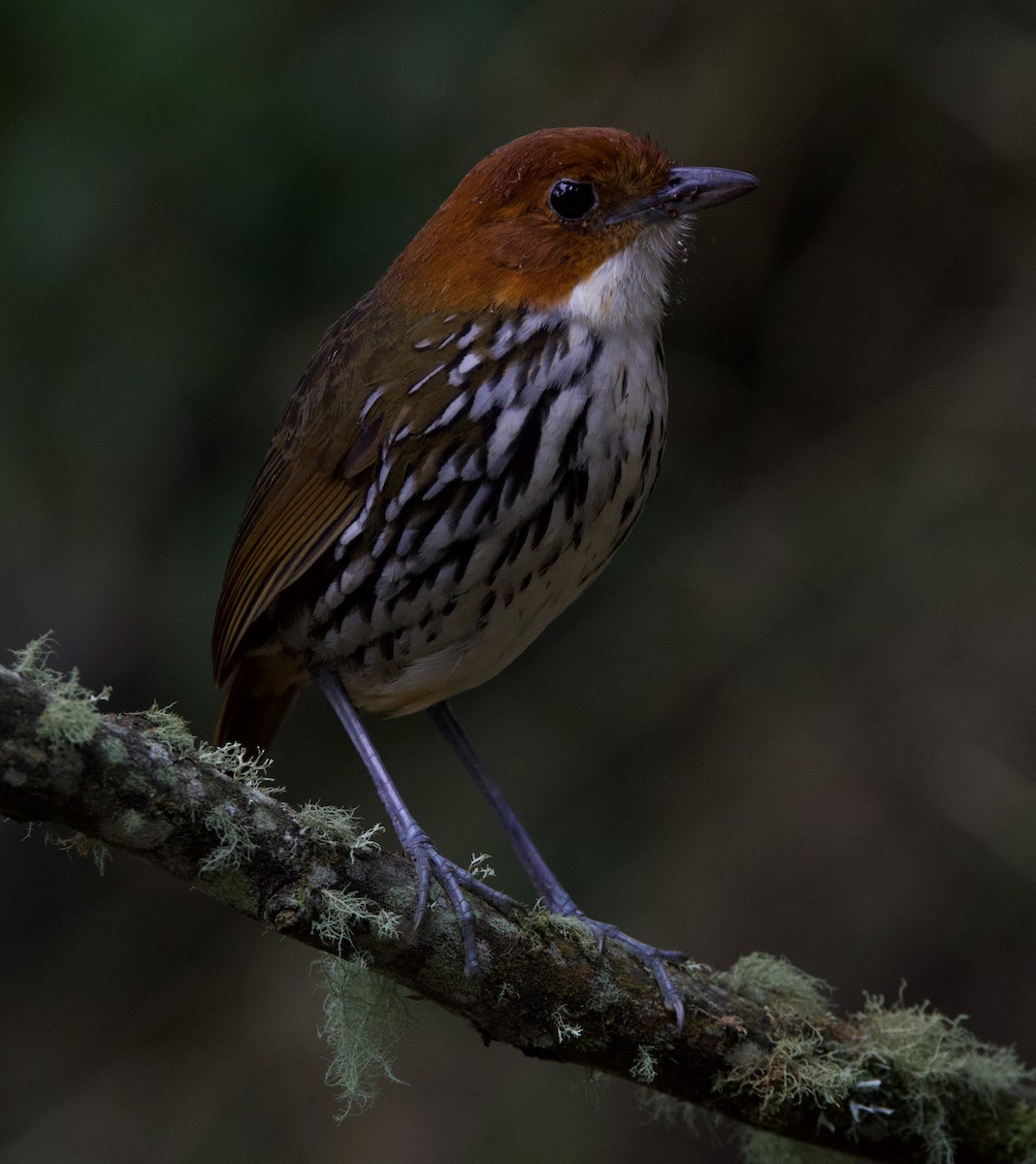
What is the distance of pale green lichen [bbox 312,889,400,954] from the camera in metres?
2.23

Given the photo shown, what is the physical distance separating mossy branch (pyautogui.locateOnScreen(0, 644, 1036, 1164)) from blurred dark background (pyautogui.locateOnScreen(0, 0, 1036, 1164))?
74.1 inches

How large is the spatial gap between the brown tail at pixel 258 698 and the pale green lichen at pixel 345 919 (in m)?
1.19

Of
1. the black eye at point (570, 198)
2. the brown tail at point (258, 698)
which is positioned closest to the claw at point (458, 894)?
the brown tail at point (258, 698)

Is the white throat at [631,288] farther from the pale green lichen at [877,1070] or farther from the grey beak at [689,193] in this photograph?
the pale green lichen at [877,1070]

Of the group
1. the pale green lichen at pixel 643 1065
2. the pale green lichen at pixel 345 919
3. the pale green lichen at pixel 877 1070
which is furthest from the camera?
the pale green lichen at pixel 877 1070

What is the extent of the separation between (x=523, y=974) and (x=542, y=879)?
0.86m

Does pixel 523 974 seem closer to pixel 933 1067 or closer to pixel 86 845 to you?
pixel 86 845

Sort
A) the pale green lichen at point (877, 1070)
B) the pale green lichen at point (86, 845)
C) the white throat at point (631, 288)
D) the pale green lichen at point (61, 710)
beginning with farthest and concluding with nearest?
1. the white throat at point (631, 288)
2. the pale green lichen at point (877, 1070)
3. the pale green lichen at point (86, 845)
4. the pale green lichen at point (61, 710)

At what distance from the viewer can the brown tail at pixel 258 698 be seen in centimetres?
347

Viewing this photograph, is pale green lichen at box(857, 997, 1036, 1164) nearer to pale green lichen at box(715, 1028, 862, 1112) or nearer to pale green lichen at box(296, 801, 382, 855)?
pale green lichen at box(715, 1028, 862, 1112)

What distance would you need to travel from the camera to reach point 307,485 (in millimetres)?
3182

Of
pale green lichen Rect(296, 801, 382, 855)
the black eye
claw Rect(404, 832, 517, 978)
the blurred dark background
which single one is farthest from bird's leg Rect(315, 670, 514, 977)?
the blurred dark background

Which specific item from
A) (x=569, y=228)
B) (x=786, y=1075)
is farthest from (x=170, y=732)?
(x=569, y=228)

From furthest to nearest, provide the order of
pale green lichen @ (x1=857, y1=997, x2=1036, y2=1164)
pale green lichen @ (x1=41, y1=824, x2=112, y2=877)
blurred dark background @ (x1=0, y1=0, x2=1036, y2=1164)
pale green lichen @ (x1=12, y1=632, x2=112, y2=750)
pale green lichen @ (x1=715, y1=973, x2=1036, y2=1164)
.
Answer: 1. blurred dark background @ (x1=0, y1=0, x2=1036, y2=1164)
2. pale green lichen @ (x1=857, y1=997, x2=1036, y2=1164)
3. pale green lichen @ (x1=715, y1=973, x2=1036, y2=1164)
4. pale green lichen @ (x1=41, y1=824, x2=112, y2=877)
5. pale green lichen @ (x1=12, y1=632, x2=112, y2=750)
